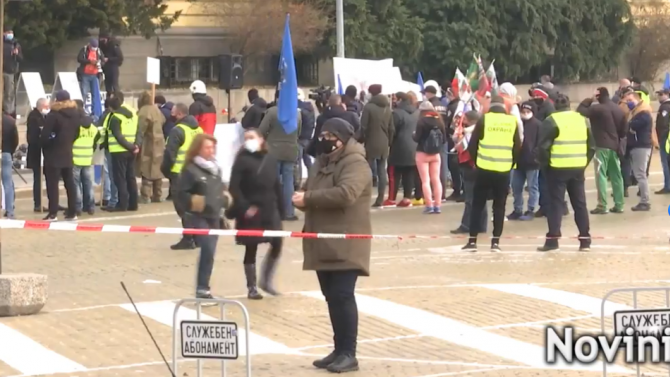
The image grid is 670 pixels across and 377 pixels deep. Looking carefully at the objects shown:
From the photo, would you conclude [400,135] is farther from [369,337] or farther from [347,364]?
[347,364]

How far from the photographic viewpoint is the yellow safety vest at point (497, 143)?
14.6m

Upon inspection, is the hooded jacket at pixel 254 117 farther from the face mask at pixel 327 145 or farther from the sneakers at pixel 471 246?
the face mask at pixel 327 145

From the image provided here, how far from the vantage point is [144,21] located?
33.6 meters

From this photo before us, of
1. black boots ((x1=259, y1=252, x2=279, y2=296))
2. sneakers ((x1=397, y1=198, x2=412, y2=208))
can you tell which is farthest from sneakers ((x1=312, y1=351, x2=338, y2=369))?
sneakers ((x1=397, y1=198, x2=412, y2=208))

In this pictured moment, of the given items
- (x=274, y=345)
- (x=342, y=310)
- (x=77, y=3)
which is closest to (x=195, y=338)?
(x=342, y=310)

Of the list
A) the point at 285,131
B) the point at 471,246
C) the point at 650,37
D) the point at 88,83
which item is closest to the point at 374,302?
the point at 471,246

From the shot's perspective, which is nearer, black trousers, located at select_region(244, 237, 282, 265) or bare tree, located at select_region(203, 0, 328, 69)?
black trousers, located at select_region(244, 237, 282, 265)

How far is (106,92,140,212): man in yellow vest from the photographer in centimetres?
1897

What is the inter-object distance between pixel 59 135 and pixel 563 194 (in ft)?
22.9

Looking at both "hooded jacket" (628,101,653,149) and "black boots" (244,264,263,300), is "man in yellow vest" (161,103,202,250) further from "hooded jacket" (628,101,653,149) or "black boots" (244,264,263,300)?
"hooded jacket" (628,101,653,149)

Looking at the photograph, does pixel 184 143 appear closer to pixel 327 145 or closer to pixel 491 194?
pixel 491 194

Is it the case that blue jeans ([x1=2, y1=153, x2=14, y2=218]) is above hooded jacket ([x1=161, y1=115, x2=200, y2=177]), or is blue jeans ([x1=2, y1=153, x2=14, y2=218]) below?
below

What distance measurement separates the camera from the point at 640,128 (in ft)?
64.4

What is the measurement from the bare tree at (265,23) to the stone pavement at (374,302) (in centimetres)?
1719
